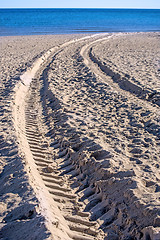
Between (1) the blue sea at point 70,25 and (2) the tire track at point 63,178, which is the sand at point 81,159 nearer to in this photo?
(2) the tire track at point 63,178

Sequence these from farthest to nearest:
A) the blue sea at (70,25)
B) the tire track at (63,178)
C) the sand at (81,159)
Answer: the blue sea at (70,25), the tire track at (63,178), the sand at (81,159)

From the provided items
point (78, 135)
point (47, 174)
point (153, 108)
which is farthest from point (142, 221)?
point (153, 108)

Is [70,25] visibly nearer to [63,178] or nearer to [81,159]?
[81,159]

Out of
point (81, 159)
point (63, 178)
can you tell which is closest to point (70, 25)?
point (81, 159)

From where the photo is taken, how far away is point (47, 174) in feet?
13.5

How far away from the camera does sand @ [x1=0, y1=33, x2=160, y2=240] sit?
2.97 meters

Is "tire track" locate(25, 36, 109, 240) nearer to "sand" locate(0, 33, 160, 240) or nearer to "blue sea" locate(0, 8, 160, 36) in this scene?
"sand" locate(0, 33, 160, 240)

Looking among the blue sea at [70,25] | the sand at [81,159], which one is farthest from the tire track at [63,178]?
the blue sea at [70,25]

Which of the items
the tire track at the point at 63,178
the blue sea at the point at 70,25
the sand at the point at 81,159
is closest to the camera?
the sand at the point at 81,159

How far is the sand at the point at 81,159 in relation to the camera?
297cm

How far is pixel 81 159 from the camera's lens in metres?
4.38

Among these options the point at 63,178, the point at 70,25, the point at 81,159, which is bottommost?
the point at 63,178

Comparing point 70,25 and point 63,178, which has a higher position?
point 70,25

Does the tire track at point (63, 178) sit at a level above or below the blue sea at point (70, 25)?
below
